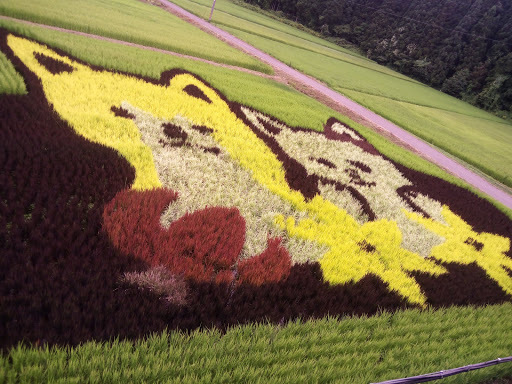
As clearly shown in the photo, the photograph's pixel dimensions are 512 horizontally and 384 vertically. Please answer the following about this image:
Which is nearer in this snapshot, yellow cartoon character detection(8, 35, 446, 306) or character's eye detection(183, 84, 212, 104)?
yellow cartoon character detection(8, 35, 446, 306)

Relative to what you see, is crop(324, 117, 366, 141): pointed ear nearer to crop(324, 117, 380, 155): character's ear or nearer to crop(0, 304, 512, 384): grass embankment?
crop(324, 117, 380, 155): character's ear

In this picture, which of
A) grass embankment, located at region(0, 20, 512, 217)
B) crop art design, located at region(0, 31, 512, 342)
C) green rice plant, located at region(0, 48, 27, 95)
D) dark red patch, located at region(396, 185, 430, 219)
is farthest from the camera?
grass embankment, located at region(0, 20, 512, 217)

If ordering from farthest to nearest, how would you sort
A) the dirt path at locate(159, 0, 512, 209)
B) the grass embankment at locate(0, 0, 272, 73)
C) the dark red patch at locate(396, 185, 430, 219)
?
the dirt path at locate(159, 0, 512, 209)
the grass embankment at locate(0, 0, 272, 73)
the dark red patch at locate(396, 185, 430, 219)

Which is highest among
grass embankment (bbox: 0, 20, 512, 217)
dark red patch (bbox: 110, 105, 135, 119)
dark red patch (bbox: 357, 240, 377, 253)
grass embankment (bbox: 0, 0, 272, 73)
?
grass embankment (bbox: 0, 0, 272, 73)

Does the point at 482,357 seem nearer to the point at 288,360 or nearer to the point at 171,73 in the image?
the point at 288,360

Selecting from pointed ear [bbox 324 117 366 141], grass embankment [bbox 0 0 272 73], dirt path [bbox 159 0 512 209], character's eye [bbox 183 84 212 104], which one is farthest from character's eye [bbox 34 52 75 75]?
dirt path [bbox 159 0 512 209]

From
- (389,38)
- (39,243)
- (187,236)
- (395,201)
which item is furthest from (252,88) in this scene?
(389,38)

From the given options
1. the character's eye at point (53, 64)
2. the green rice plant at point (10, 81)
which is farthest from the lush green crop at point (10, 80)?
the character's eye at point (53, 64)

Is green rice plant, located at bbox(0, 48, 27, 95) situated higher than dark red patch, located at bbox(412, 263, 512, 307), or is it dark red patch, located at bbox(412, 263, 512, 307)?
green rice plant, located at bbox(0, 48, 27, 95)
